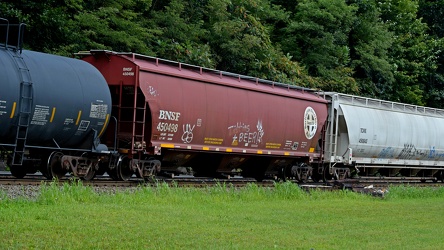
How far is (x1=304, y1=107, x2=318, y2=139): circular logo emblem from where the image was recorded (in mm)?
27219

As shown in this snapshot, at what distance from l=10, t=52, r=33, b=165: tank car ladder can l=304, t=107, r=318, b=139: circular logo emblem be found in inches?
496

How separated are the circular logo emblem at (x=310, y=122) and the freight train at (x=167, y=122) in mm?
63

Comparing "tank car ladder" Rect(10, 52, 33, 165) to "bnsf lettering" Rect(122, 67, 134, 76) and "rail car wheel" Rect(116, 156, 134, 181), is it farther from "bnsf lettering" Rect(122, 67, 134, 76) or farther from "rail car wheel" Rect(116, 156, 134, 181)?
"rail car wheel" Rect(116, 156, 134, 181)

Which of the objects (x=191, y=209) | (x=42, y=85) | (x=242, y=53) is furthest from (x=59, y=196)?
(x=242, y=53)

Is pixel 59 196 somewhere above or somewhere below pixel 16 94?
below

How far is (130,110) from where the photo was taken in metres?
20.7

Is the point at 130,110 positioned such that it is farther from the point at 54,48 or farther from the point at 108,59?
the point at 54,48

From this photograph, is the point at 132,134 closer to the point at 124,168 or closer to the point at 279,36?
the point at 124,168

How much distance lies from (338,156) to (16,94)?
15980 millimetres

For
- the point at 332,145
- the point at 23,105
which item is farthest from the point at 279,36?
the point at 23,105

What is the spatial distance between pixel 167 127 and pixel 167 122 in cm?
14

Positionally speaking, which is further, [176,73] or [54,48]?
[54,48]

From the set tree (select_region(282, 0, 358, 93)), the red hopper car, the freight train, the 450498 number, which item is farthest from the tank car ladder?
tree (select_region(282, 0, 358, 93))

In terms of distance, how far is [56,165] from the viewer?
18844mm
